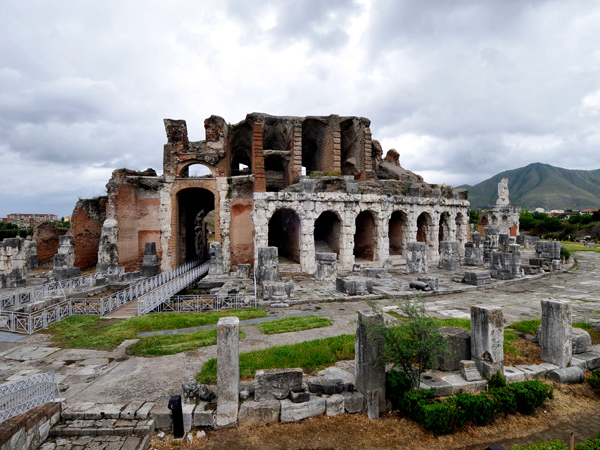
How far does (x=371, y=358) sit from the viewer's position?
19.3 feet

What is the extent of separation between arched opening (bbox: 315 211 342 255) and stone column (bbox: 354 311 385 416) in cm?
1524

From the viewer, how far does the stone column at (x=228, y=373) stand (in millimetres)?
5496

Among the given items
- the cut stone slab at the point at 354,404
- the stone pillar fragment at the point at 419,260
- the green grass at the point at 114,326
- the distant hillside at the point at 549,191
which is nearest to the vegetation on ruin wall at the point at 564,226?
the stone pillar fragment at the point at 419,260

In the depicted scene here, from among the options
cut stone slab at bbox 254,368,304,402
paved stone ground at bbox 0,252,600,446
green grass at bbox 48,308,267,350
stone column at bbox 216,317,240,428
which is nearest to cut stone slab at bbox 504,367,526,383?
paved stone ground at bbox 0,252,600,446

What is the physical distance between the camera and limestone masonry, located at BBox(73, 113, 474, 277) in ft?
65.3

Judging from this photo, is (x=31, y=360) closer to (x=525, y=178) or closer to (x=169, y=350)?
(x=169, y=350)

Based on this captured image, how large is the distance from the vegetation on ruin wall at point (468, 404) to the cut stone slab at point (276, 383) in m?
1.78

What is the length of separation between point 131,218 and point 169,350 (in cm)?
1603

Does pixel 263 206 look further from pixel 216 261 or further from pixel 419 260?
pixel 419 260

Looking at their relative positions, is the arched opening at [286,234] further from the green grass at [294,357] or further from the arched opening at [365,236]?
the green grass at [294,357]

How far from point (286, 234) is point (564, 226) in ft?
164

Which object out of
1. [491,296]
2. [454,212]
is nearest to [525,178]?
[454,212]

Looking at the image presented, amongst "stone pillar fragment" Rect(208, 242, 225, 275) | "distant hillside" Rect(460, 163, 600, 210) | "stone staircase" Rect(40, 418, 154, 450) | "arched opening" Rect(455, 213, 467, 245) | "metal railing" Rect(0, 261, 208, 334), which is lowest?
"stone staircase" Rect(40, 418, 154, 450)

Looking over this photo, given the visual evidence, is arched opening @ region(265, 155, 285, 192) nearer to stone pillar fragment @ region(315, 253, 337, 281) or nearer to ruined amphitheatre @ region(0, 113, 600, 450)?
ruined amphitheatre @ region(0, 113, 600, 450)
